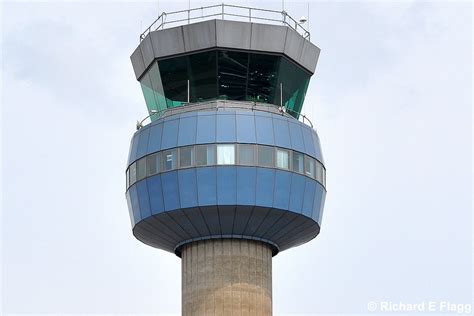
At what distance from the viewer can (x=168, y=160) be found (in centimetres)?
6888

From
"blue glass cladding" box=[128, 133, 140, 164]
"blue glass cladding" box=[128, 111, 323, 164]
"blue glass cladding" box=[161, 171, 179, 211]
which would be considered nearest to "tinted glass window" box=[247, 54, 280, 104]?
"blue glass cladding" box=[128, 111, 323, 164]

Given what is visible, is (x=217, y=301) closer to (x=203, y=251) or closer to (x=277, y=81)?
(x=203, y=251)

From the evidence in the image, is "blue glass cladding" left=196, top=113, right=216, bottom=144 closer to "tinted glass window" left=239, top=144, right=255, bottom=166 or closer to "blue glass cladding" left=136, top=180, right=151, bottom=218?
"tinted glass window" left=239, top=144, right=255, bottom=166

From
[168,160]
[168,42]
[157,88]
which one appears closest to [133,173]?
[168,160]

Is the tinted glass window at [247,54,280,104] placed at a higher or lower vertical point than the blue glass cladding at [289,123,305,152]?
higher

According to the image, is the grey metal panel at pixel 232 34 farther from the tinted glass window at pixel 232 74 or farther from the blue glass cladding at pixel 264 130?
the blue glass cladding at pixel 264 130

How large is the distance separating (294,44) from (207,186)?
9460 millimetres

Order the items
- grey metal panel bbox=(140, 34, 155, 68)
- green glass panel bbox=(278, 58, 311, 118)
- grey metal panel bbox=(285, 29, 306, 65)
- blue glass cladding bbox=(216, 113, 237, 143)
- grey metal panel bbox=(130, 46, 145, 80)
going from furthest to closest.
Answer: grey metal panel bbox=(130, 46, 145, 80) < green glass panel bbox=(278, 58, 311, 118) < grey metal panel bbox=(140, 34, 155, 68) < grey metal panel bbox=(285, 29, 306, 65) < blue glass cladding bbox=(216, 113, 237, 143)

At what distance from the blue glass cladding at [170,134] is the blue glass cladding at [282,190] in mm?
5506

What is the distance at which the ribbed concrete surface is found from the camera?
68.8 metres

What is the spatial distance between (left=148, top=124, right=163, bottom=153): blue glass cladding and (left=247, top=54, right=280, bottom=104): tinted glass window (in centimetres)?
523

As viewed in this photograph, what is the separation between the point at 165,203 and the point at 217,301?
563 cm

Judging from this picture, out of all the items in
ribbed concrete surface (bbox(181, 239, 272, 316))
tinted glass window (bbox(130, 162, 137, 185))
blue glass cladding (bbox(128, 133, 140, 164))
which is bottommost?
ribbed concrete surface (bbox(181, 239, 272, 316))

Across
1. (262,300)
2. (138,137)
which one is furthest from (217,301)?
(138,137)
